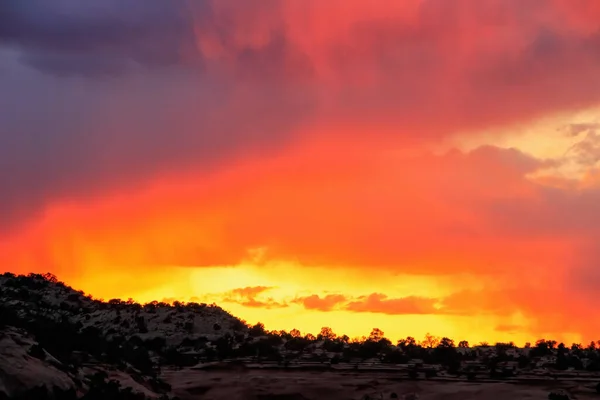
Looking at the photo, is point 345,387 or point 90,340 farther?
point 90,340

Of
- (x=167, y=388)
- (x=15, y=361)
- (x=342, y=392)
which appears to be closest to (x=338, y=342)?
(x=342, y=392)

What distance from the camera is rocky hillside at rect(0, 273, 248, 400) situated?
4406 cm

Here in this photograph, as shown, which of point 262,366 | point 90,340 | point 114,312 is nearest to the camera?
point 90,340

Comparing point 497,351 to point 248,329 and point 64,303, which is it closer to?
point 248,329

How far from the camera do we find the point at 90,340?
213ft

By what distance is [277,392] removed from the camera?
61406 mm

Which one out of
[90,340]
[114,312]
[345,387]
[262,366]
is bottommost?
[345,387]

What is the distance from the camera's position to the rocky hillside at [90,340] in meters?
44.1

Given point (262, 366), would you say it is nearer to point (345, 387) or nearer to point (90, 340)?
point (345, 387)

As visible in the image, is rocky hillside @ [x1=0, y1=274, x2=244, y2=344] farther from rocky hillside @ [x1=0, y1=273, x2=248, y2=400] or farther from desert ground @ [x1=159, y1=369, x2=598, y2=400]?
desert ground @ [x1=159, y1=369, x2=598, y2=400]

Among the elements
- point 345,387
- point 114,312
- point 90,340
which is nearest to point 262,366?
point 345,387

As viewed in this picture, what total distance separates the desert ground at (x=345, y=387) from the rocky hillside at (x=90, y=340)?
4345 millimetres

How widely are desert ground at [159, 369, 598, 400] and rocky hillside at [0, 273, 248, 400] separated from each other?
4345 mm

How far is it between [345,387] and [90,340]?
908 inches
